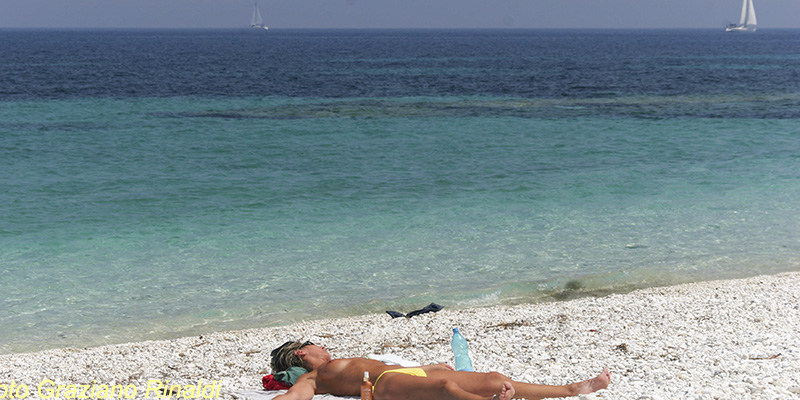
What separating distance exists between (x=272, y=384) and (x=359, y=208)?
1041 cm

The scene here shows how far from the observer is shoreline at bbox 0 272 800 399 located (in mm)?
6559

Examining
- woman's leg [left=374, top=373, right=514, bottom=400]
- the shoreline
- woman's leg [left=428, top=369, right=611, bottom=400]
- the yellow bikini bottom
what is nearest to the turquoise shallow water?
the shoreline

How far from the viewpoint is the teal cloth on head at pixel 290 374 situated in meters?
6.63

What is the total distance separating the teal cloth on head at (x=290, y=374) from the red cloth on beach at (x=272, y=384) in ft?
0.14

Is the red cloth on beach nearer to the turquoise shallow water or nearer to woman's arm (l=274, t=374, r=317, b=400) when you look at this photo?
woman's arm (l=274, t=374, r=317, b=400)

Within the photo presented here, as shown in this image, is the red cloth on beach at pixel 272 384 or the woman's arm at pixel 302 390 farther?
the red cloth on beach at pixel 272 384

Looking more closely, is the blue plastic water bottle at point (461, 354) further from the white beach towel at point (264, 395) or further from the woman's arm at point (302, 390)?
the woman's arm at point (302, 390)

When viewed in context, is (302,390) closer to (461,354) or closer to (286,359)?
(286,359)

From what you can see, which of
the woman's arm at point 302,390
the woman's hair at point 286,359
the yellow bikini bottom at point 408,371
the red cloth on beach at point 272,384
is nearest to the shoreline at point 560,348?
the red cloth on beach at point 272,384

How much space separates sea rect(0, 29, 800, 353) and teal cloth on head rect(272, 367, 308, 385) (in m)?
4.18

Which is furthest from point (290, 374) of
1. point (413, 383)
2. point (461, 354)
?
point (461, 354)

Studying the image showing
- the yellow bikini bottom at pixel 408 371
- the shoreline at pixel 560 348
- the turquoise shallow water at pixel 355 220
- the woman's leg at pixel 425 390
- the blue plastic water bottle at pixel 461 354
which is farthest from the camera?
the turquoise shallow water at pixel 355 220

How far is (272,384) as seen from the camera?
6.73 metres

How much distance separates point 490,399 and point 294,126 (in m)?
25.4
